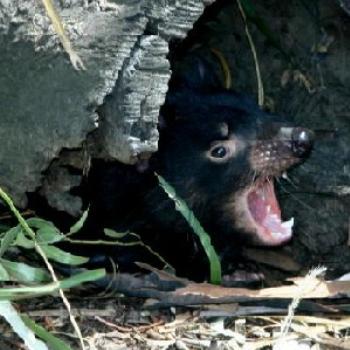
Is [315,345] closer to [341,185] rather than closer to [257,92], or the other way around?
[341,185]

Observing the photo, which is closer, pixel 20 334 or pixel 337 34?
pixel 20 334

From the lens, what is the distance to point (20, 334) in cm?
292

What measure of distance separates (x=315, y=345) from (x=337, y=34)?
141 cm

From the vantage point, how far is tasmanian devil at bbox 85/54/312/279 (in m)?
3.83

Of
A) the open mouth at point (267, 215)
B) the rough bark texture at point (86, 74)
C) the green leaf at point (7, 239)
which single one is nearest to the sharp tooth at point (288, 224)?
the open mouth at point (267, 215)

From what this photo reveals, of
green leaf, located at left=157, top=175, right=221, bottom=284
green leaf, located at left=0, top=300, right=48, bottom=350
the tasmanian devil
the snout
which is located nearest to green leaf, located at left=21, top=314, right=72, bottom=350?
green leaf, located at left=0, top=300, right=48, bottom=350

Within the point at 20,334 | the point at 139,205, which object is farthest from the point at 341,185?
the point at 20,334

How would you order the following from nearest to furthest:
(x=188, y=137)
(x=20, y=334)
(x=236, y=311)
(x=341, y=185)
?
(x=20, y=334) → (x=236, y=311) → (x=188, y=137) → (x=341, y=185)

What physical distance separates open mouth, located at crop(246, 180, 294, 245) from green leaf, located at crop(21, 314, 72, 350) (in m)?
1.13

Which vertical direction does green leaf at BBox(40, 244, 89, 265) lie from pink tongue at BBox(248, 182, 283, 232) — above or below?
above

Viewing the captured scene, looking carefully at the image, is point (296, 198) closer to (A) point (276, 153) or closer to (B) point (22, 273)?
(A) point (276, 153)

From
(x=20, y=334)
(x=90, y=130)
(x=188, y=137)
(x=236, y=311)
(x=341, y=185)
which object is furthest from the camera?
(x=341, y=185)

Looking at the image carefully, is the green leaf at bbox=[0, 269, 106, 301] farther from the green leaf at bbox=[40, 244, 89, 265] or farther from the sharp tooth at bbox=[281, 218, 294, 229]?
the sharp tooth at bbox=[281, 218, 294, 229]

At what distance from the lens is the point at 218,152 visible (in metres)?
3.81
